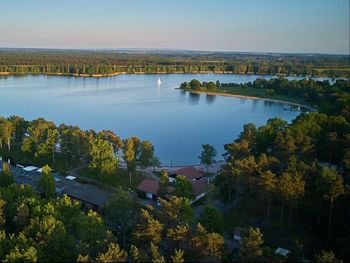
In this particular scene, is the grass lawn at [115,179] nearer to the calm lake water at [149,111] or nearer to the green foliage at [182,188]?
the green foliage at [182,188]

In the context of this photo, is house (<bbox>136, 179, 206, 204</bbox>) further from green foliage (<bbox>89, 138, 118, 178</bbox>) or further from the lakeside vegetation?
the lakeside vegetation

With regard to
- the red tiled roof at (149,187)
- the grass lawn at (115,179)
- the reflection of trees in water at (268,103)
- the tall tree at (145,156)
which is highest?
the reflection of trees in water at (268,103)

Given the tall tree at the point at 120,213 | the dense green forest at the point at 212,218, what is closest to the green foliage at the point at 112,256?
the dense green forest at the point at 212,218

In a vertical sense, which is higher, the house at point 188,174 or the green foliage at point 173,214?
the green foliage at point 173,214

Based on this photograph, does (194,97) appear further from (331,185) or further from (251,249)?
(251,249)

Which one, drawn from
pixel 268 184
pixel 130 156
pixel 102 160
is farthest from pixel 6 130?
pixel 268 184

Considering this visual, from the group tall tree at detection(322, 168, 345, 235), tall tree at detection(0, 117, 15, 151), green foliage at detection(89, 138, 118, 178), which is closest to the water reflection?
tall tree at detection(0, 117, 15, 151)

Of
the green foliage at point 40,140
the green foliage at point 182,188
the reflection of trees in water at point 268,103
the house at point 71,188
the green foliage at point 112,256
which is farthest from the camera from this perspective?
the reflection of trees in water at point 268,103
